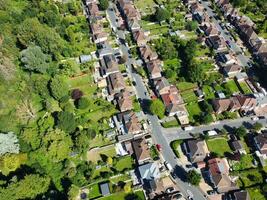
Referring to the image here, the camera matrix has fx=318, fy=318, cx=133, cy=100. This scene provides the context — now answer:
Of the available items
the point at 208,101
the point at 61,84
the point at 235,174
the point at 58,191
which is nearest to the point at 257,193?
the point at 235,174

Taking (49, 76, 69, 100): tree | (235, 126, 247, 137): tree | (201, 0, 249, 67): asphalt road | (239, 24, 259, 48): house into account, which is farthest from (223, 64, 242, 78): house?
(49, 76, 69, 100): tree

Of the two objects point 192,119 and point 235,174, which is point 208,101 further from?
point 235,174

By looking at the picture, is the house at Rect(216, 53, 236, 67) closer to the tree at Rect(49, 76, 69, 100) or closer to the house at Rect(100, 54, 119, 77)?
the house at Rect(100, 54, 119, 77)

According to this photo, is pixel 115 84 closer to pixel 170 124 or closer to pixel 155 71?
pixel 155 71

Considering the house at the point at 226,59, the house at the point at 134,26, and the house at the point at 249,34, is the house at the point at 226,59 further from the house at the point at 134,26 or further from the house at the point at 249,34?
the house at the point at 134,26

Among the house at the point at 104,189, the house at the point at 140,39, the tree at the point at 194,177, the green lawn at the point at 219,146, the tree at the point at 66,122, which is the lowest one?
the tree at the point at 194,177

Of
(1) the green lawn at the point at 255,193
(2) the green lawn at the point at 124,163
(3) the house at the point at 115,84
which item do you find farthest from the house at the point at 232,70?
(2) the green lawn at the point at 124,163
